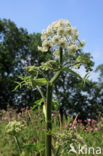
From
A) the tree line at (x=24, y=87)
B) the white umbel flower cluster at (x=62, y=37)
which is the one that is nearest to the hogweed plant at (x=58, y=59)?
the white umbel flower cluster at (x=62, y=37)

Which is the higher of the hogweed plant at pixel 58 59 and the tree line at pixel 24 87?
the tree line at pixel 24 87

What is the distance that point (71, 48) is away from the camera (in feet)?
7.04

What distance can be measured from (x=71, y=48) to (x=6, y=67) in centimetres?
2275

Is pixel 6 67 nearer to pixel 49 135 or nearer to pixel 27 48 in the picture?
pixel 27 48

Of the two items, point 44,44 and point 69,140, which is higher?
point 44,44

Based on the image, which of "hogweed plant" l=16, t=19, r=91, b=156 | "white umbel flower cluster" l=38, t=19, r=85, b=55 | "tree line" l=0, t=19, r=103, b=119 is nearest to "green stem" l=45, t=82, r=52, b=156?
"hogweed plant" l=16, t=19, r=91, b=156

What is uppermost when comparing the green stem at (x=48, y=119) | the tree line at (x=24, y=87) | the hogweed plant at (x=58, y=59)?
the tree line at (x=24, y=87)

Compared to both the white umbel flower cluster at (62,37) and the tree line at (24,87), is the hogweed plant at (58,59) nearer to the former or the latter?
the white umbel flower cluster at (62,37)

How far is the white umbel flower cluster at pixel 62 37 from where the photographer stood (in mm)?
2107

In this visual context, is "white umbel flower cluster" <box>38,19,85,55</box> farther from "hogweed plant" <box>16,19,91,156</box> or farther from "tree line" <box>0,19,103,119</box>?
"tree line" <box>0,19,103,119</box>

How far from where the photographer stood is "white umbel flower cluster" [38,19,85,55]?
6.91 feet

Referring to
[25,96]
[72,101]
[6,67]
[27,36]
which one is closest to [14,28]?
[27,36]

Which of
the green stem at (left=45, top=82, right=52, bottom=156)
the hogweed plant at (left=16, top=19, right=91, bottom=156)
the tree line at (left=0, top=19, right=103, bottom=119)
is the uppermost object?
the tree line at (left=0, top=19, right=103, bottom=119)

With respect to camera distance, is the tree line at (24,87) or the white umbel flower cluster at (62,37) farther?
the tree line at (24,87)
